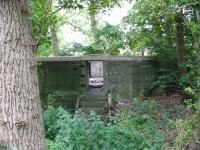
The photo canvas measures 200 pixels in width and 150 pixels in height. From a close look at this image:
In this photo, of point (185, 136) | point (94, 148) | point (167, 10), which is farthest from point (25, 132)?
point (167, 10)

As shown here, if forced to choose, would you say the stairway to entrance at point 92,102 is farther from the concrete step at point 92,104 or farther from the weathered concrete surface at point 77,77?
the weathered concrete surface at point 77,77

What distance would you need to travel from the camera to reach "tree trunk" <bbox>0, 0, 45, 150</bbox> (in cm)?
179

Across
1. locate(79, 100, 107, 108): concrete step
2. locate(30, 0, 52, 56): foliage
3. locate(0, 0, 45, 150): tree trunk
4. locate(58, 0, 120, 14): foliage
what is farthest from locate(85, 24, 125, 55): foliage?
locate(0, 0, 45, 150): tree trunk

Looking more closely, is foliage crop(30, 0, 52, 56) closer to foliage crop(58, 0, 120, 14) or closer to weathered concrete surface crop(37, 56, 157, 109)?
foliage crop(58, 0, 120, 14)

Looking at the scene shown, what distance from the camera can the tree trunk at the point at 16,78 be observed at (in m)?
1.79

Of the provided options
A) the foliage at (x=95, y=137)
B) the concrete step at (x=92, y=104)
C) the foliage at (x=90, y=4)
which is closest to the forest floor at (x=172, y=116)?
the foliage at (x=95, y=137)

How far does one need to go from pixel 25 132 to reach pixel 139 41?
5.60 meters

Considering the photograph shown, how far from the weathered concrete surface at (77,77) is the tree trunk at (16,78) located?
538 centimetres

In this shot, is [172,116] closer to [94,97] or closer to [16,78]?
[94,97]

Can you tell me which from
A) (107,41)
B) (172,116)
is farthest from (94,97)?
(107,41)

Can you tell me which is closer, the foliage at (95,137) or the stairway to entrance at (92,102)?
the foliage at (95,137)

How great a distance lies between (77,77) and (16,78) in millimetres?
5591

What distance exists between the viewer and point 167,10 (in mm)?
4660

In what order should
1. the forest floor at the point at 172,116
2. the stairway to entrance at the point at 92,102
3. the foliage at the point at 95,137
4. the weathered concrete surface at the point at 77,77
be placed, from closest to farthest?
1. the foliage at the point at 95,137
2. the forest floor at the point at 172,116
3. the stairway to entrance at the point at 92,102
4. the weathered concrete surface at the point at 77,77
